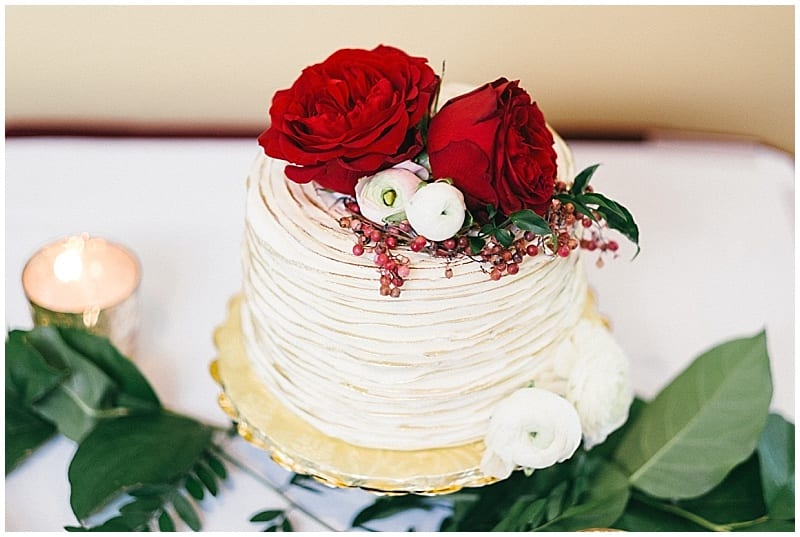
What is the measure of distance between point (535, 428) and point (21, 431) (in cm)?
64

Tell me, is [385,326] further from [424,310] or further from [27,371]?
[27,371]

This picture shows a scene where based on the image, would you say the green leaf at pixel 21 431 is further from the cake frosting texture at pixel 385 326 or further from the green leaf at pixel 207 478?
the cake frosting texture at pixel 385 326

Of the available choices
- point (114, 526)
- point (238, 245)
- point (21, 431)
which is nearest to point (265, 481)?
point (114, 526)

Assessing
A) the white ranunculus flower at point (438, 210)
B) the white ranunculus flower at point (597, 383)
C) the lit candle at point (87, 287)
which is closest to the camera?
the white ranunculus flower at point (438, 210)

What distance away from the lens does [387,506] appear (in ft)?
3.42

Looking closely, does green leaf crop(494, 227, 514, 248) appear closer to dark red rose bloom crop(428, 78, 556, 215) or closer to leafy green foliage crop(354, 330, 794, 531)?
dark red rose bloom crop(428, 78, 556, 215)

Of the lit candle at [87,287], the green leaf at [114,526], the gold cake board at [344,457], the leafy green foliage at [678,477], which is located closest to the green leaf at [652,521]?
the leafy green foliage at [678,477]

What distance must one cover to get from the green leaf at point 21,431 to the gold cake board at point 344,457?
0.88ft

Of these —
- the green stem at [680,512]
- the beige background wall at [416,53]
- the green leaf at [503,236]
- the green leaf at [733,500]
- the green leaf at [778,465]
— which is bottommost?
the green stem at [680,512]

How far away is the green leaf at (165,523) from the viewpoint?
3.29 ft

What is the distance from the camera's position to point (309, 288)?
0.87 m

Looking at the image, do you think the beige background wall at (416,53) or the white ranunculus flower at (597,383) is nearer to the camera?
the white ranunculus flower at (597,383)

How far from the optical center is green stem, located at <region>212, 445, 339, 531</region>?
105cm

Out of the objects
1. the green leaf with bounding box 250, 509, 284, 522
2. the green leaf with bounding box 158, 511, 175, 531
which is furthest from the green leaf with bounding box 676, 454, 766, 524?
the green leaf with bounding box 158, 511, 175, 531
